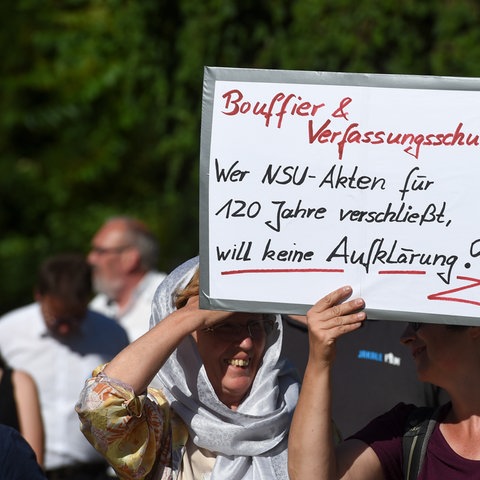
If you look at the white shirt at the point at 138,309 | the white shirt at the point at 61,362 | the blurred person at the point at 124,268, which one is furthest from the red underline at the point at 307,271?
the blurred person at the point at 124,268

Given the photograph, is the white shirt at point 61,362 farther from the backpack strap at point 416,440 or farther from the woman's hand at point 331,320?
the woman's hand at point 331,320

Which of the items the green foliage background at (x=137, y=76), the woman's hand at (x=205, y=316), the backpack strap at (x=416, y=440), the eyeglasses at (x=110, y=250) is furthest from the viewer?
the green foliage background at (x=137, y=76)

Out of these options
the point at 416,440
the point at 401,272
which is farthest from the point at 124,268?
the point at 401,272

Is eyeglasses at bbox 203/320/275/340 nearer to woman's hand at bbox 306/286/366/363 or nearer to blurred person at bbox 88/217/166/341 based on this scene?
woman's hand at bbox 306/286/366/363

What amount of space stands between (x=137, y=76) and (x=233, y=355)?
7.19 m

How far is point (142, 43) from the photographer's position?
994 cm

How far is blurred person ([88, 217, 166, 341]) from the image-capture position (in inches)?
284

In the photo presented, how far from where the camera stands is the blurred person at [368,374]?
3910 millimetres

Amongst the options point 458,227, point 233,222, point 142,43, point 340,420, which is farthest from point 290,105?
point 142,43

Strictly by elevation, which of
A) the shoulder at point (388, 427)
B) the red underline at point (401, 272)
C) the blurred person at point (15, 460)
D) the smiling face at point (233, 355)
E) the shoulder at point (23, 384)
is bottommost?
the blurred person at point (15, 460)

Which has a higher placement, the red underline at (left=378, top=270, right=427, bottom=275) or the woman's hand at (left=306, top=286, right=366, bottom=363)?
the red underline at (left=378, top=270, right=427, bottom=275)

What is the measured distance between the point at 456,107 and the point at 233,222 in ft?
2.12

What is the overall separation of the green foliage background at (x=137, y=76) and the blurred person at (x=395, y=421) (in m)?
5.24

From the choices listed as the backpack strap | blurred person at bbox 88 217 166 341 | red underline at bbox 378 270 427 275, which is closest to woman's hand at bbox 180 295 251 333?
red underline at bbox 378 270 427 275
